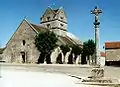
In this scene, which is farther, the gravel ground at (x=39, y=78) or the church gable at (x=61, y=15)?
the church gable at (x=61, y=15)

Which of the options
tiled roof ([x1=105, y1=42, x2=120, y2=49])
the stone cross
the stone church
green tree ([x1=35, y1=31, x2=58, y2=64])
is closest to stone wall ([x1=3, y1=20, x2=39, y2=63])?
the stone church

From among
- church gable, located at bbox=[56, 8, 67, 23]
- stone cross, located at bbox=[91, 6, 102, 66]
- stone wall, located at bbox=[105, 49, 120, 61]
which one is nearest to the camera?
stone cross, located at bbox=[91, 6, 102, 66]

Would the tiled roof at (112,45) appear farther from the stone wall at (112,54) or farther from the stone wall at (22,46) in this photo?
the stone wall at (22,46)

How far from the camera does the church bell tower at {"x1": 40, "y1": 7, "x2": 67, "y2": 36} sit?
241ft

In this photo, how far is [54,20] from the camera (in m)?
73.1

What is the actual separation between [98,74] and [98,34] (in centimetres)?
302

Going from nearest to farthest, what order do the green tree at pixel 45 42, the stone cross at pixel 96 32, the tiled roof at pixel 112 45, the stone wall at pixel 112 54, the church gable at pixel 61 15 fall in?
the stone cross at pixel 96 32 < the green tree at pixel 45 42 < the stone wall at pixel 112 54 < the tiled roof at pixel 112 45 < the church gable at pixel 61 15

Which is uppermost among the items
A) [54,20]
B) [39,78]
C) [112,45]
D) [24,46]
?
[54,20]

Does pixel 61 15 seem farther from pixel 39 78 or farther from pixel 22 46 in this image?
pixel 39 78

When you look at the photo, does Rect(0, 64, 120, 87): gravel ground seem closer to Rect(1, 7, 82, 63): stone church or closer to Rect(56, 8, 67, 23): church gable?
Rect(1, 7, 82, 63): stone church

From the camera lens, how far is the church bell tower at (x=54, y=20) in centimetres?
7338

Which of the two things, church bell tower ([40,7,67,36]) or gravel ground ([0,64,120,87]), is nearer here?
gravel ground ([0,64,120,87])

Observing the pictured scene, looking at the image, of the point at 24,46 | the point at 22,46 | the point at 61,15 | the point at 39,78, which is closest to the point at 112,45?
the point at 61,15

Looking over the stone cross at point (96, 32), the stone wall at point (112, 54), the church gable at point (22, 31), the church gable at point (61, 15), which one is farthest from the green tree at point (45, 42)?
the stone cross at point (96, 32)
